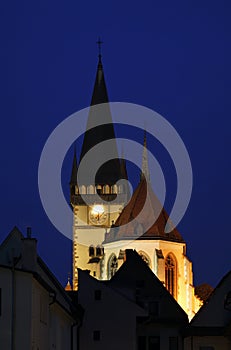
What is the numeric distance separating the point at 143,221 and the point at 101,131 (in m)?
33.7

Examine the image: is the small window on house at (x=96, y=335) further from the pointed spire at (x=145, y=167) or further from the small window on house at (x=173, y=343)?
the pointed spire at (x=145, y=167)

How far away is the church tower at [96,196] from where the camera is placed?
179 meters

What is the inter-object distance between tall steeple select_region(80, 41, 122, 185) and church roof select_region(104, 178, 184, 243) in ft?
64.7

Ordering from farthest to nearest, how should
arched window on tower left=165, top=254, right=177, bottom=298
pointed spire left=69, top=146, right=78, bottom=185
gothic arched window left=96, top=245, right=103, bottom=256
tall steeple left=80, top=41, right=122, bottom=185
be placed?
pointed spire left=69, top=146, right=78, bottom=185, tall steeple left=80, top=41, right=122, bottom=185, gothic arched window left=96, top=245, right=103, bottom=256, arched window on tower left=165, top=254, right=177, bottom=298

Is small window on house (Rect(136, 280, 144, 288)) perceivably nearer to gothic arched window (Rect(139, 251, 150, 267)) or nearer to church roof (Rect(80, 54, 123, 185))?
gothic arched window (Rect(139, 251, 150, 267))

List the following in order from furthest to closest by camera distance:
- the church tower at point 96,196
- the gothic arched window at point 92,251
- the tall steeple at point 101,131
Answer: the tall steeple at point 101,131, the church tower at point 96,196, the gothic arched window at point 92,251

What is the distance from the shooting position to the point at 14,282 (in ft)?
169

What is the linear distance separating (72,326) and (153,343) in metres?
10.8

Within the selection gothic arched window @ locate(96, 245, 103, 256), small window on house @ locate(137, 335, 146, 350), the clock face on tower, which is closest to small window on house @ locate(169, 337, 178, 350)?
small window on house @ locate(137, 335, 146, 350)

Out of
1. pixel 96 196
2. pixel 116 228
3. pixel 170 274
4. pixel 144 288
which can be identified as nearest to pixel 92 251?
pixel 96 196

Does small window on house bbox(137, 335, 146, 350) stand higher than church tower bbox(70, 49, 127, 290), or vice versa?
church tower bbox(70, 49, 127, 290)

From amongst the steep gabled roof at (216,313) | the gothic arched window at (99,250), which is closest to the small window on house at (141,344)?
the steep gabled roof at (216,313)

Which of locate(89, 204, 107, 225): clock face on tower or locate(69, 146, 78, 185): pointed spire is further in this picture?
locate(69, 146, 78, 185): pointed spire

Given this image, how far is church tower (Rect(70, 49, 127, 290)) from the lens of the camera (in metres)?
179
